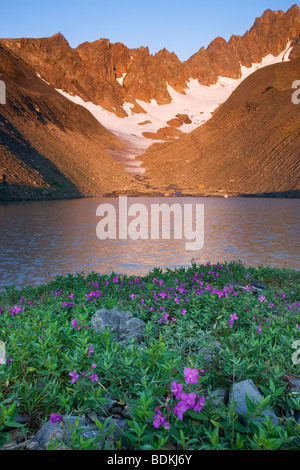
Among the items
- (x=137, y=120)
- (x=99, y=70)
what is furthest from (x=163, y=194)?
(x=99, y=70)

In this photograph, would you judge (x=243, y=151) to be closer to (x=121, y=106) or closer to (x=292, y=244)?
(x=292, y=244)

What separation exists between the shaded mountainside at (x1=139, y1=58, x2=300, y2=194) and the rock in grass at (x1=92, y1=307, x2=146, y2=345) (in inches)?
1806

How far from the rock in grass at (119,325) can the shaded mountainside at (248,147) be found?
4587 cm

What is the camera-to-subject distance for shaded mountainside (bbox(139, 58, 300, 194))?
5344cm

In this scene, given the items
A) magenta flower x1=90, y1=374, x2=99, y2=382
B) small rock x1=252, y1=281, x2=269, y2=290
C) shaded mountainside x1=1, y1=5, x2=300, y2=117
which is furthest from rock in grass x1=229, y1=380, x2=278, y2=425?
shaded mountainside x1=1, y1=5, x2=300, y2=117

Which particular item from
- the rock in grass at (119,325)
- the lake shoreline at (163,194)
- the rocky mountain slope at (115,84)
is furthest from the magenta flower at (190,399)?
the rocky mountain slope at (115,84)

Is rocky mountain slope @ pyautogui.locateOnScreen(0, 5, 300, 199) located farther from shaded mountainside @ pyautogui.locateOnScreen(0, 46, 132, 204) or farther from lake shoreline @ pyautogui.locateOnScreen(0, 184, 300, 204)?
lake shoreline @ pyautogui.locateOnScreen(0, 184, 300, 204)

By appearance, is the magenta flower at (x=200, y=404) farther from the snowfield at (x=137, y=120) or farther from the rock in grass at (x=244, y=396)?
the snowfield at (x=137, y=120)

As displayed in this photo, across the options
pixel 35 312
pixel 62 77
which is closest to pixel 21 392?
pixel 35 312

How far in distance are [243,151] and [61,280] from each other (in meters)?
58.6

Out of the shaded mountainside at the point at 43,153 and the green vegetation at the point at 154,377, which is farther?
the shaded mountainside at the point at 43,153

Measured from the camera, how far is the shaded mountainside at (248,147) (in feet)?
175

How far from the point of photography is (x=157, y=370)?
3271mm

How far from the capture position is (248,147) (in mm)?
62031
